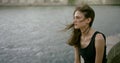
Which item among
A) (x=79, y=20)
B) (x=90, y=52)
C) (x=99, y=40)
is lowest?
(x=90, y=52)

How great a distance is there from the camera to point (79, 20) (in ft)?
6.97

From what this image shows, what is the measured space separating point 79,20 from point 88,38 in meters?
0.17

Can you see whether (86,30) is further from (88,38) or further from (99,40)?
(99,40)

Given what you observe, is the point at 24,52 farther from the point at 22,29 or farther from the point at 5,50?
the point at 22,29

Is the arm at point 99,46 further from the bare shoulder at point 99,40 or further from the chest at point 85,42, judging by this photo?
the chest at point 85,42

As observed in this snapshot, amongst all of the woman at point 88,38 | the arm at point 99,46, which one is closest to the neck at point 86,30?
the woman at point 88,38

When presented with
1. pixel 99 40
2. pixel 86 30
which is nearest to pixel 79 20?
pixel 86 30

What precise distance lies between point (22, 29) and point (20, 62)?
5.28 metres

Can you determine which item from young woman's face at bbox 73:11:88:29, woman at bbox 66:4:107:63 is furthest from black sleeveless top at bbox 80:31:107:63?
young woman's face at bbox 73:11:88:29

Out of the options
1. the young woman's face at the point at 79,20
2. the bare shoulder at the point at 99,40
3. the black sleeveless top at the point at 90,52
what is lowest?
the black sleeveless top at the point at 90,52

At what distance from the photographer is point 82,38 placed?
226 centimetres

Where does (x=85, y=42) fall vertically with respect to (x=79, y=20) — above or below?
below

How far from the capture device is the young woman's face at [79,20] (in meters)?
2.12

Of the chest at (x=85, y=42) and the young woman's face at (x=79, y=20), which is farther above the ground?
the young woman's face at (x=79, y=20)
